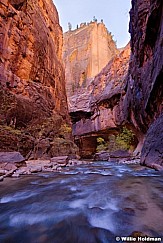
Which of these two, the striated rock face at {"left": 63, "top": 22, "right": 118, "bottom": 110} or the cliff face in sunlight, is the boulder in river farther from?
the striated rock face at {"left": 63, "top": 22, "right": 118, "bottom": 110}

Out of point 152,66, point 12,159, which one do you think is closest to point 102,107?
point 152,66

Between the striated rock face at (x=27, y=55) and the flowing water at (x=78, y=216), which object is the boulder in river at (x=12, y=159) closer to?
the flowing water at (x=78, y=216)

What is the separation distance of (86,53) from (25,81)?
33.9 m

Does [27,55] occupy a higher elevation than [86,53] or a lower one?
lower

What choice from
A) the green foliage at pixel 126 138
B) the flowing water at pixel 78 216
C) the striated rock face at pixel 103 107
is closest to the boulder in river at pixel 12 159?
the flowing water at pixel 78 216

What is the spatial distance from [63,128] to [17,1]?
10.5 meters

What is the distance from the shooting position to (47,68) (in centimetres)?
1547

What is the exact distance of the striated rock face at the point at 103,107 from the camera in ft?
69.9

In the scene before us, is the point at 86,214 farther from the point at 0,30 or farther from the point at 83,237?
the point at 0,30

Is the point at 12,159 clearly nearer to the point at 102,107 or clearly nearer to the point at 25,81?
the point at 25,81

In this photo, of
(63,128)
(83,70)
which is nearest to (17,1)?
(63,128)

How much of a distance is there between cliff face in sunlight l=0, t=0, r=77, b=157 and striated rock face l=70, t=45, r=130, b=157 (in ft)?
27.8

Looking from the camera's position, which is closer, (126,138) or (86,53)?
(126,138)

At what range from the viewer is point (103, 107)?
2266 centimetres
